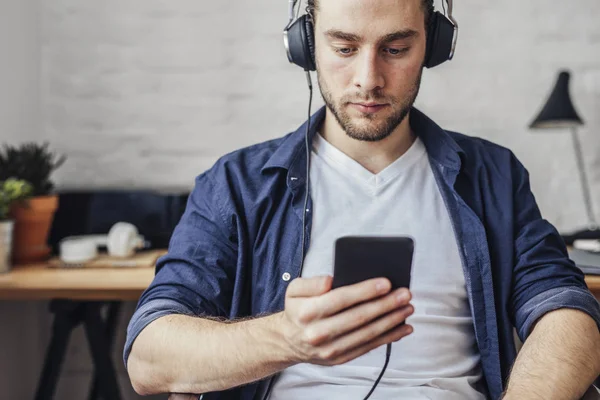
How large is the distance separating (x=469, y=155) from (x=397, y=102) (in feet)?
0.72

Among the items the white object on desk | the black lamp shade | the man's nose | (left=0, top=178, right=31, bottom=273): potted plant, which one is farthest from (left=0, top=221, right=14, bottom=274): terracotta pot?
the black lamp shade

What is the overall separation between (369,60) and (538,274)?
1.52ft

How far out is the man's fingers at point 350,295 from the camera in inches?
26.9

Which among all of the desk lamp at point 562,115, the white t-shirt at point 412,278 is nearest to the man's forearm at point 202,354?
the white t-shirt at point 412,278

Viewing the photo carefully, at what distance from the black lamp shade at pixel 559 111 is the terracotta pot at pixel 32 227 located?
1.33 metres

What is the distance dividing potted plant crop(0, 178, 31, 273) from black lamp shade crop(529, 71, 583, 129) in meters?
1.36

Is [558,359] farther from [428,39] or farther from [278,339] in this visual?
[428,39]

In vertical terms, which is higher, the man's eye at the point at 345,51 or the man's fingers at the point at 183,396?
the man's eye at the point at 345,51

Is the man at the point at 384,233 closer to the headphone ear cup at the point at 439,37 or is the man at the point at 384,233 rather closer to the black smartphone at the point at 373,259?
the headphone ear cup at the point at 439,37

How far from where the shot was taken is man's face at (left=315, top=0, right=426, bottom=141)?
101 centimetres

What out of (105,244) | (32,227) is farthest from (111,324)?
(32,227)

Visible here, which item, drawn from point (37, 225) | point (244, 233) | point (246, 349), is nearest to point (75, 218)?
point (37, 225)

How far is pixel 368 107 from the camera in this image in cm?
104

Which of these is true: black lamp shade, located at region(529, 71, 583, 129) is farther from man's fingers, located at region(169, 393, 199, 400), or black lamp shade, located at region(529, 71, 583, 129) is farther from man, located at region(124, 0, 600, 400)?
man's fingers, located at region(169, 393, 199, 400)
